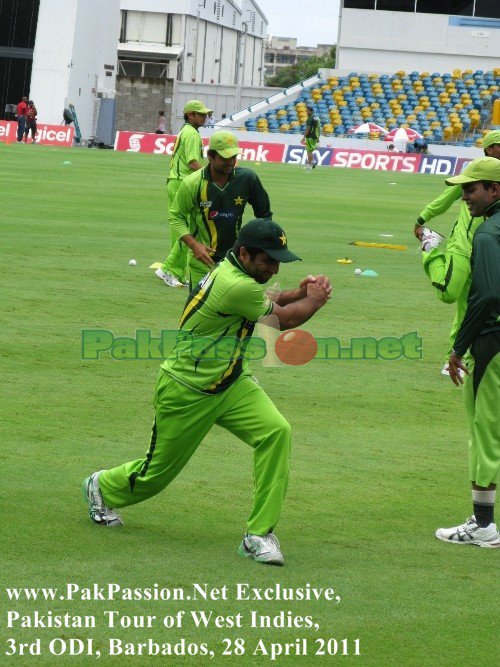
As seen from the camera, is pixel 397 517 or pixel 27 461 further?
pixel 27 461

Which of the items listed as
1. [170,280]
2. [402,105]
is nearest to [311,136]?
[402,105]

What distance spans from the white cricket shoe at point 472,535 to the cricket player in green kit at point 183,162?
7.59 m

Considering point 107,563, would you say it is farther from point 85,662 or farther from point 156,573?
point 85,662

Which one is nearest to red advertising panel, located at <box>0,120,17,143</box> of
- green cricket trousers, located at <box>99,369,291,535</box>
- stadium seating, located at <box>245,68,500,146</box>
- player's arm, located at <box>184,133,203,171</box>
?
stadium seating, located at <box>245,68,500,146</box>

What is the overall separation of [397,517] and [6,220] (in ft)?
53.0

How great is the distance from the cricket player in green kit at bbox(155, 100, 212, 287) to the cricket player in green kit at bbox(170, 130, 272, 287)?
2.46m

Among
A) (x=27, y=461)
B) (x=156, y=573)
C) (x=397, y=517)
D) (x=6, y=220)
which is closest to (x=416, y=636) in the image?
(x=156, y=573)

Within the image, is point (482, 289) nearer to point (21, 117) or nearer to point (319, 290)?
point (319, 290)

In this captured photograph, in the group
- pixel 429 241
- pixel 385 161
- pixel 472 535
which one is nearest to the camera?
pixel 472 535

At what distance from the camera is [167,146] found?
177 ft

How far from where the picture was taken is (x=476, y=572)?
23.5 ft

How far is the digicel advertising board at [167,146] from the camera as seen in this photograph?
52.1m

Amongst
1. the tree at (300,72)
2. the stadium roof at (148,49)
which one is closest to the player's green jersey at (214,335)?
the stadium roof at (148,49)

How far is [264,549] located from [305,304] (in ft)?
4.50
